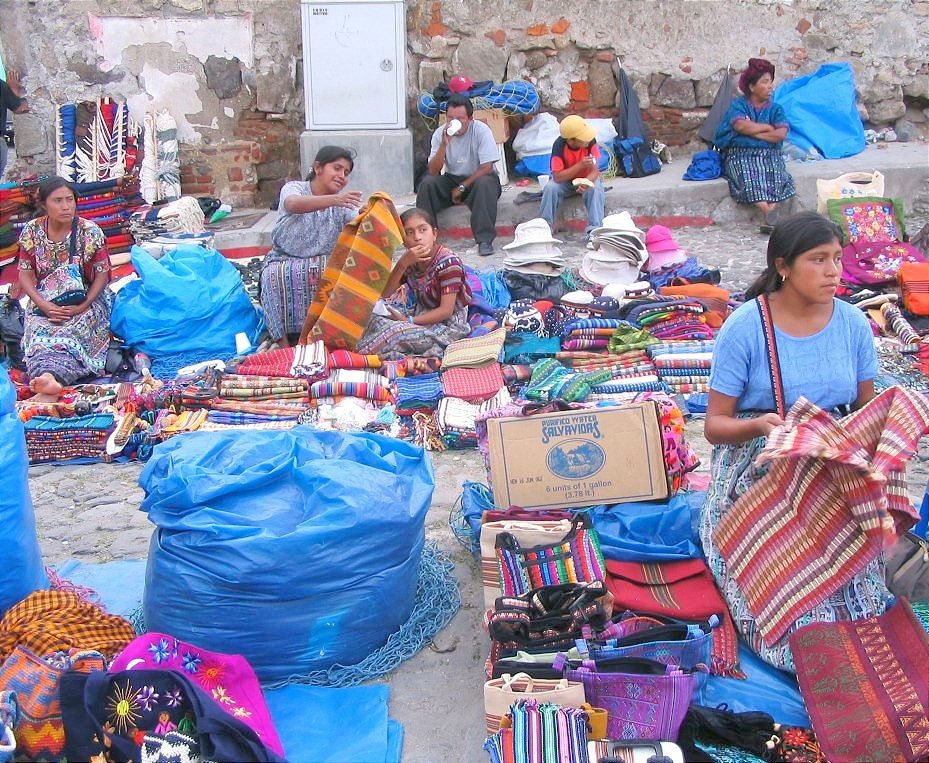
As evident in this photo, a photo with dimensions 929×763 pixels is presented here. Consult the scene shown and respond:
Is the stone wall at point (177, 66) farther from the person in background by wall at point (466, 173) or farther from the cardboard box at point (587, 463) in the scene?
the cardboard box at point (587, 463)

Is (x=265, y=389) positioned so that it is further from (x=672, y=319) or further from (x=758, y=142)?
(x=758, y=142)

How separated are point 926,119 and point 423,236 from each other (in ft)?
21.6

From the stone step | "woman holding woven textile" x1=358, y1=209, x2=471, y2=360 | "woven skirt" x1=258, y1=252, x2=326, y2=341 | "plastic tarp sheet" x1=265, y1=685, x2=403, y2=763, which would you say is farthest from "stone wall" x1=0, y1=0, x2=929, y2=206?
"plastic tarp sheet" x1=265, y1=685, x2=403, y2=763

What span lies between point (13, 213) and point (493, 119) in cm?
421

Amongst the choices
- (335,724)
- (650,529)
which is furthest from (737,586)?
(335,724)

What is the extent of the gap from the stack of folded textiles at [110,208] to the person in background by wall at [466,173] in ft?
8.15

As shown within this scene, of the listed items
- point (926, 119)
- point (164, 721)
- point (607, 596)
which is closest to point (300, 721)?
point (164, 721)

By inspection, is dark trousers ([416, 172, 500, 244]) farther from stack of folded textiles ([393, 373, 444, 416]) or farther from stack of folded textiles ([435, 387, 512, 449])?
stack of folded textiles ([435, 387, 512, 449])

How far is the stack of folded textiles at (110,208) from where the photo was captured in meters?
8.11

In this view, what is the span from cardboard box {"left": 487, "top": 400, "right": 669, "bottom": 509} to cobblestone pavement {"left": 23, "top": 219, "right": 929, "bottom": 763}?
417 mm

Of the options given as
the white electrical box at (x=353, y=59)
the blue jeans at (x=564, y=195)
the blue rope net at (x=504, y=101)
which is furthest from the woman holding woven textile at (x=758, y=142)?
the white electrical box at (x=353, y=59)

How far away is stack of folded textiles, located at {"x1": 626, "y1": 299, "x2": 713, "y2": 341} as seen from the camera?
588 cm

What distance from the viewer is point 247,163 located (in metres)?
9.21

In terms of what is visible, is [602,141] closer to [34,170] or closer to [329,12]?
[329,12]
